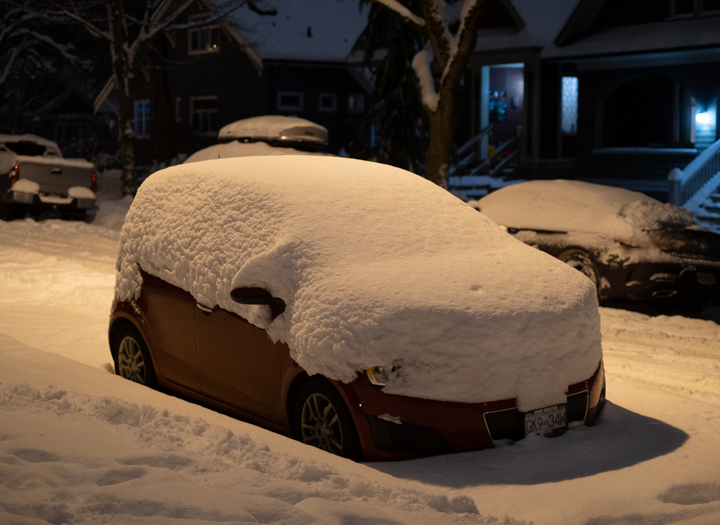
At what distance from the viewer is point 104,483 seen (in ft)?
13.4

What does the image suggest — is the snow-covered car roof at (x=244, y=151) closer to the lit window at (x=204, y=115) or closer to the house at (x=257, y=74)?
the house at (x=257, y=74)

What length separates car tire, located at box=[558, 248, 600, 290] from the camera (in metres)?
11.2

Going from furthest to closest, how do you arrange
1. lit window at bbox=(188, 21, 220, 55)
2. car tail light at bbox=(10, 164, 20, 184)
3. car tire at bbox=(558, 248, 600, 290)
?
lit window at bbox=(188, 21, 220, 55) < car tail light at bbox=(10, 164, 20, 184) < car tire at bbox=(558, 248, 600, 290)

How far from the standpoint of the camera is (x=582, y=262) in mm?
11398

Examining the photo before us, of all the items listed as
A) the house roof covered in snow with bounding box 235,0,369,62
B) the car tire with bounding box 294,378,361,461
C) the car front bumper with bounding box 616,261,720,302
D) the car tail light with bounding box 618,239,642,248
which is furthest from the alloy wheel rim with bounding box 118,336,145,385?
the house roof covered in snow with bounding box 235,0,369,62

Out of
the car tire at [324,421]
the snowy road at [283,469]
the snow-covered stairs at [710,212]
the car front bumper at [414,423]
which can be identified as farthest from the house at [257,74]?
the car front bumper at [414,423]

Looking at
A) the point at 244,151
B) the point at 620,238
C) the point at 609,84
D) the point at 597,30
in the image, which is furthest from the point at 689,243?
the point at 609,84

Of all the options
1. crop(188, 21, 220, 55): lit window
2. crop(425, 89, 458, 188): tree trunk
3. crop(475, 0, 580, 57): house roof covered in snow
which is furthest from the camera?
crop(188, 21, 220, 55): lit window

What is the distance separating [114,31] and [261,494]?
2326 cm

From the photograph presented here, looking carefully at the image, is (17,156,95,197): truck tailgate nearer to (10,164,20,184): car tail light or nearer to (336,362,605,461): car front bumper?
(10,164,20,184): car tail light

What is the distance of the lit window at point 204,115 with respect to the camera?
123ft

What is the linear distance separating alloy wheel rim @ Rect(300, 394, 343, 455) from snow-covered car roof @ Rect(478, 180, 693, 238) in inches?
272

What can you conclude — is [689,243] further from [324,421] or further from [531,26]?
[531,26]

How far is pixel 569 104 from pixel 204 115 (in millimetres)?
17279
